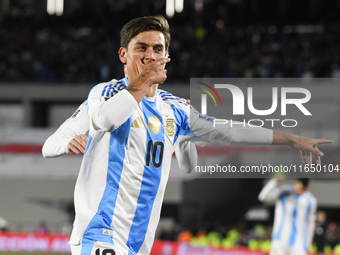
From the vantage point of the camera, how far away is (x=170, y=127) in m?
2.93

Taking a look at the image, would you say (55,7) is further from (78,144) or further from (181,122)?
(78,144)

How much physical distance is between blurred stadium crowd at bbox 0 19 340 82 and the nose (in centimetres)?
2023

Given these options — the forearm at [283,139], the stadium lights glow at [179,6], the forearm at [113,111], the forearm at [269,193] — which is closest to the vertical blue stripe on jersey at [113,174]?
the forearm at [113,111]

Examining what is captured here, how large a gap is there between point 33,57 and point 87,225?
24.9 m

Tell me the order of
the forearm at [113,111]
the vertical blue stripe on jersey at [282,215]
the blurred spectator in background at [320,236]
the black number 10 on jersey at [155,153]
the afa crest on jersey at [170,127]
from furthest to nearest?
Answer: the blurred spectator in background at [320,236] < the vertical blue stripe on jersey at [282,215] < the afa crest on jersey at [170,127] < the black number 10 on jersey at [155,153] < the forearm at [113,111]

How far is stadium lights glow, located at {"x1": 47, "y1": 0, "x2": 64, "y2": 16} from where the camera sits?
29.5 m

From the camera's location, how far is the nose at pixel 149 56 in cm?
274

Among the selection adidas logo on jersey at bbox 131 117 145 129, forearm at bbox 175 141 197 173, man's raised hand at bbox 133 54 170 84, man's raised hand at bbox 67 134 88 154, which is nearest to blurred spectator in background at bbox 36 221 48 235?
forearm at bbox 175 141 197 173

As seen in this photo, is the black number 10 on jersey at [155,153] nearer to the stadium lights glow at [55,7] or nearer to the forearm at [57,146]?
the forearm at [57,146]

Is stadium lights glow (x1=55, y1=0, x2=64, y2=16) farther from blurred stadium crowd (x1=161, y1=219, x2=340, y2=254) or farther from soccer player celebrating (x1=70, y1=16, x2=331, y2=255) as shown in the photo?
soccer player celebrating (x1=70, y1=16, x2=331, y2=255)

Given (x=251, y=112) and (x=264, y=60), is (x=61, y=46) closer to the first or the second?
(x=264, y=60)

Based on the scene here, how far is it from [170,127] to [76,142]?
645 millimetres

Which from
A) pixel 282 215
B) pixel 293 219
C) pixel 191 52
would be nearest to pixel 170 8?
pixel 191 52

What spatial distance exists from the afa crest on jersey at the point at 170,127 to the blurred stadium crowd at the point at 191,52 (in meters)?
20.1
